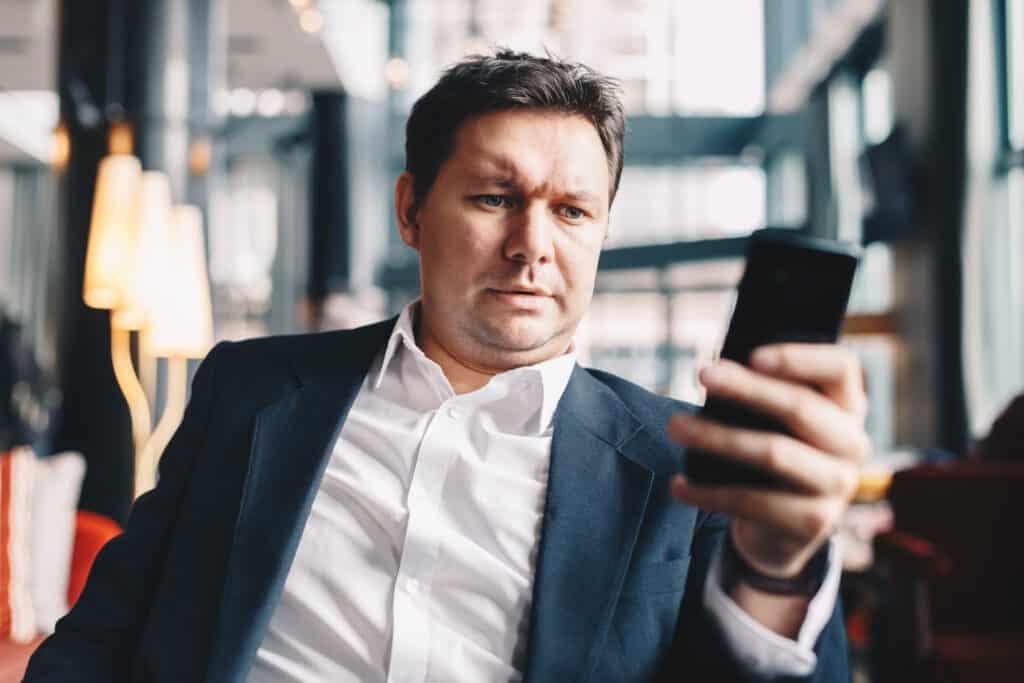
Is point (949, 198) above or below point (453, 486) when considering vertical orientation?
above

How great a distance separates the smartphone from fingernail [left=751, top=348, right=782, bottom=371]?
4cm

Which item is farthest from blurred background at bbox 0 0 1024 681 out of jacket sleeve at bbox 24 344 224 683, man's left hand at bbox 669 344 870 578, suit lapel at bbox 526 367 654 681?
jacket sleeve at bbox 24 344 224 683

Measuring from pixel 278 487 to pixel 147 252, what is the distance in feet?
8.46

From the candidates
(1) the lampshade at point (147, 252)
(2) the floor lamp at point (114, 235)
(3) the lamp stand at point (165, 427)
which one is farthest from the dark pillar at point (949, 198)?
(2) the floor lamp at point (114, 235)

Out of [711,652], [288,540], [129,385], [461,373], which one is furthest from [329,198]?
[711,652]

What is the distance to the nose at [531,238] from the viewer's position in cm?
120

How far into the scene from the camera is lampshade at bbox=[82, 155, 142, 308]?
11.2ft

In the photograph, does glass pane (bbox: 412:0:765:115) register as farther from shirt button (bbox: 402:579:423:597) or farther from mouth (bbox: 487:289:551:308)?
shirt button (bbox: 402:579:423:597)

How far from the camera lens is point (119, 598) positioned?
123 cm

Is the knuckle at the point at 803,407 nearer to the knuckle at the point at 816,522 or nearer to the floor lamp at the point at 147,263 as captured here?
the knuckle at the point at 816,522

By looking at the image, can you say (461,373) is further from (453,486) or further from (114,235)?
(114,235)

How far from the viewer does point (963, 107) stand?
6.12 metres

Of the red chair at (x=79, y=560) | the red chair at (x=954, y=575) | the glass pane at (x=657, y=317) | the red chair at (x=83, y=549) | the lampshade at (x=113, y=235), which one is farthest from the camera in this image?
the glass pane at (x=657, y=317)

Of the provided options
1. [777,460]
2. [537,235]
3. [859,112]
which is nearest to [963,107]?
[859,112]
